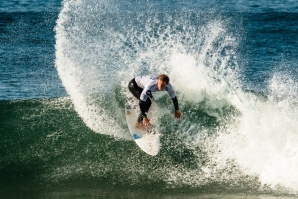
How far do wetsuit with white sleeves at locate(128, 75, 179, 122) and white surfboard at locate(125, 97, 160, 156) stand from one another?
319mm

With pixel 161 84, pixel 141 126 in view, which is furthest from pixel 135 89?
pixel 161 84

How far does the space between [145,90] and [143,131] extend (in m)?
1.08

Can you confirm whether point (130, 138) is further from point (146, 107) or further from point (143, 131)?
point (146, 107)

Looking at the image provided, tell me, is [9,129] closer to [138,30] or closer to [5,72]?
[5,72]

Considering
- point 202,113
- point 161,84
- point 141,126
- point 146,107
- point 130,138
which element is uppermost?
point 161,84

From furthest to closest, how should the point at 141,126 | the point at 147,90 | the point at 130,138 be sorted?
the point at 130,138, the point at 141,126, the point at 147,90

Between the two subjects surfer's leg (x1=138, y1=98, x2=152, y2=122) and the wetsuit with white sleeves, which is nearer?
the wetsuit with white sleeves

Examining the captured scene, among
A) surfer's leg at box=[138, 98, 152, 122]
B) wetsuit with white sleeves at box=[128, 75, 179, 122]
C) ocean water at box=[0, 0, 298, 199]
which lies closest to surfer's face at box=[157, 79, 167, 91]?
wetsuit with white sleeves at box=[128, 75, 179, 122]

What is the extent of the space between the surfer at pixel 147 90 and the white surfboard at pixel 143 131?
0.59 feet

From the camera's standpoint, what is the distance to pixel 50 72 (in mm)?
18984

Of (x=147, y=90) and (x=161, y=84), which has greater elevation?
(x=161, y=84)

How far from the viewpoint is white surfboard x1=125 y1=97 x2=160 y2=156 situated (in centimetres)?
1145

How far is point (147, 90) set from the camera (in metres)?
10.9

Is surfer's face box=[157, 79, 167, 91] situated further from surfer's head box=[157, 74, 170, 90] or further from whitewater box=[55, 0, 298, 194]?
whitewater box=[55, 0, 298, 194]
